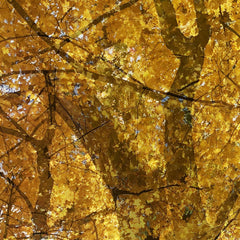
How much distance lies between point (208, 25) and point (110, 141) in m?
0.73

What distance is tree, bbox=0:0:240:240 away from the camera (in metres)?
1.23

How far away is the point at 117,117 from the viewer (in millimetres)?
1252

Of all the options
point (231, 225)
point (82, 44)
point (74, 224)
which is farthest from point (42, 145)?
point (231, 225)

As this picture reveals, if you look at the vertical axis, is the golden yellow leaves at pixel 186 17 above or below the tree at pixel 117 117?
above

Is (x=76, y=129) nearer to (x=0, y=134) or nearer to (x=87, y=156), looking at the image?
(x=87, y=156)

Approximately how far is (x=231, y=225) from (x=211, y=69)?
0.78 m

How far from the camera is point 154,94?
126 centimetres

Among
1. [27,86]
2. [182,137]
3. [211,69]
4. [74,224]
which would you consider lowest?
[74,224]

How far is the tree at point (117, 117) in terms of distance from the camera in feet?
4.03

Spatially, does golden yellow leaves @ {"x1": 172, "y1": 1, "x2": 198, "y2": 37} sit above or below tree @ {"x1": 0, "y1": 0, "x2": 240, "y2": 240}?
above

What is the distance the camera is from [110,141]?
125 cm

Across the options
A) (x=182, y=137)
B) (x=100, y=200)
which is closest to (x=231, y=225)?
(x=182, y=137)

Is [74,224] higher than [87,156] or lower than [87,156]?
lower

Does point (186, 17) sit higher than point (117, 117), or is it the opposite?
point (186, 17)
